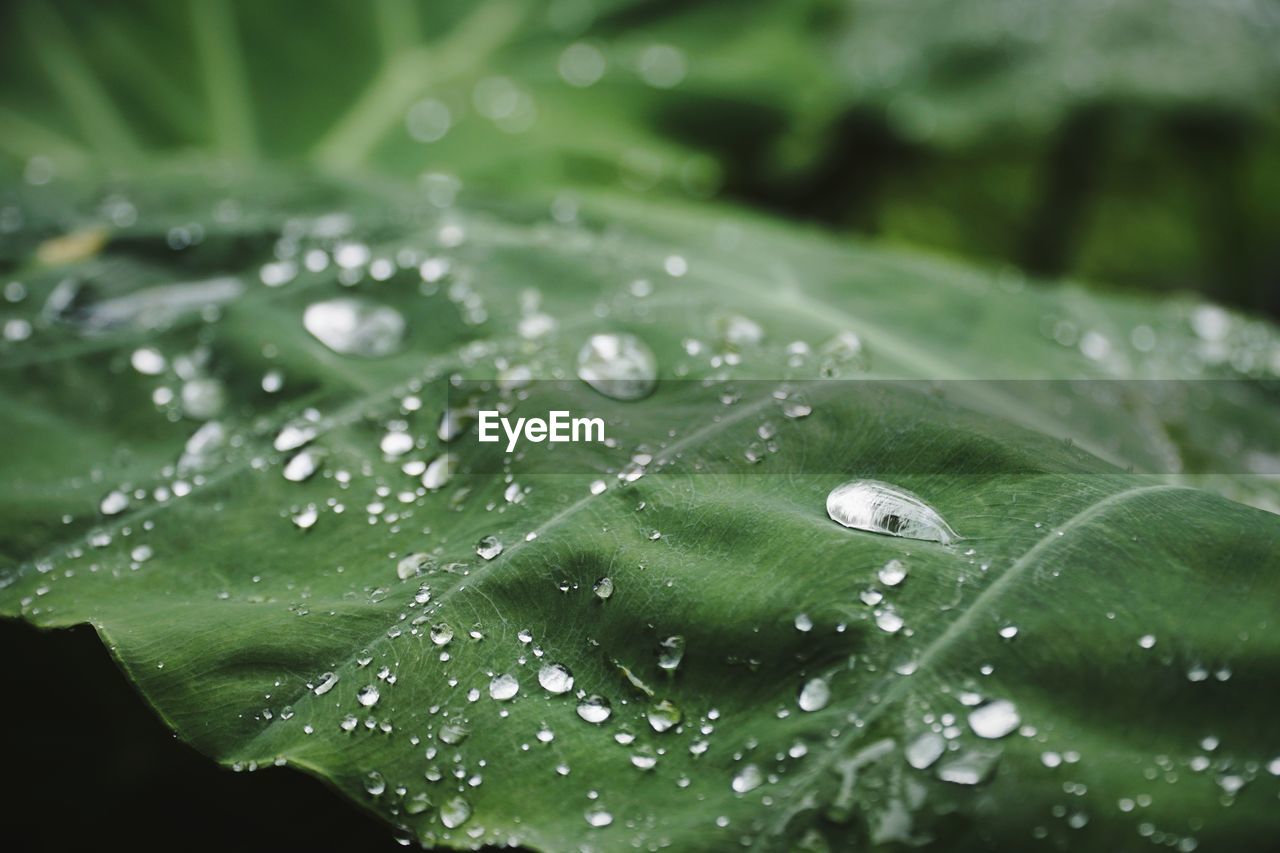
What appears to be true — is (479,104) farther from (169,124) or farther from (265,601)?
(265,601)

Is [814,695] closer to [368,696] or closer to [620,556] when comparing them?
[620,556]

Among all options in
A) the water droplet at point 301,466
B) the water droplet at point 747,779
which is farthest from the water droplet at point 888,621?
the water droplet at point 301,466

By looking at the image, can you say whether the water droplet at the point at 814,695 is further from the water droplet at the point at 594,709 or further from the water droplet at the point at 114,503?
the water droplet at the point at 114,503

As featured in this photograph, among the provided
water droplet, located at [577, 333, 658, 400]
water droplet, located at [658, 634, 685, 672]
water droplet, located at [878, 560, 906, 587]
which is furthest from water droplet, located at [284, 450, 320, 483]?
water droplet, located at [878, 560, 906, 587]

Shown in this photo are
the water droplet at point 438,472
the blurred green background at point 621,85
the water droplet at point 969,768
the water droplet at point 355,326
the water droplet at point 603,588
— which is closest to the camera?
the water droplet at point 969,768

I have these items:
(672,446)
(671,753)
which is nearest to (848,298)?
(672,446)
